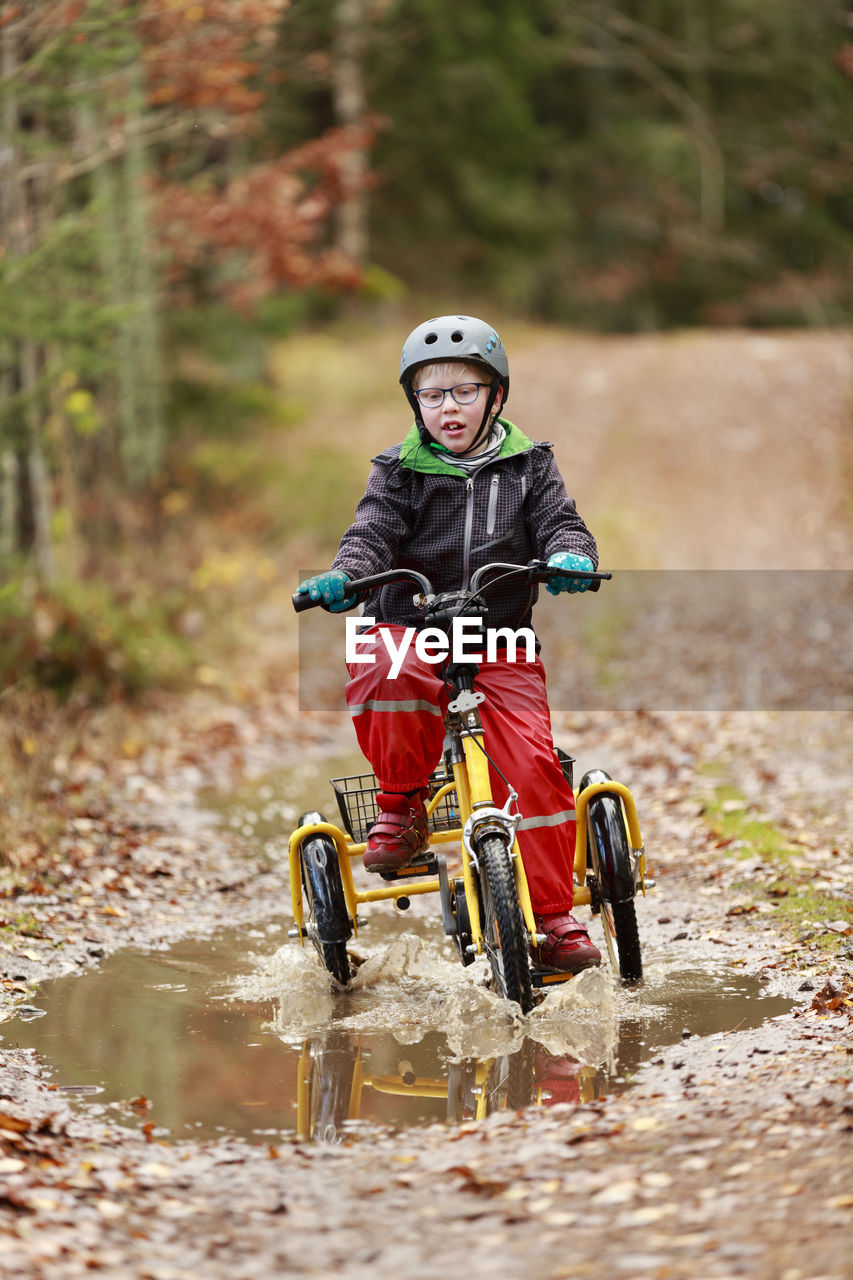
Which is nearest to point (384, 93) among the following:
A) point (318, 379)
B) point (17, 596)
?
point (318, 379)

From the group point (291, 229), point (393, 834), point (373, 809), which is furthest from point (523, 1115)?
point (291, 229)

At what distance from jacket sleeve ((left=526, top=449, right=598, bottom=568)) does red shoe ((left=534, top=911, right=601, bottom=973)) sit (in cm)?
128

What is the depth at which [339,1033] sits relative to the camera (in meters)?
4.81

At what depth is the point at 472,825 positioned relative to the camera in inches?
176

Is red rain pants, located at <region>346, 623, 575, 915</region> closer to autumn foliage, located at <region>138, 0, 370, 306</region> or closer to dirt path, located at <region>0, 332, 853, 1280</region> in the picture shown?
dirt path, located at <region>0, 332, 853, 1280</region>

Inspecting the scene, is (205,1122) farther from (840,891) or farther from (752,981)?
(840,891)

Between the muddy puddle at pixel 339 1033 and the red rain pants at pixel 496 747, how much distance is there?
0.46 m

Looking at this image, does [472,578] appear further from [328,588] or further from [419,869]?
[419,869]

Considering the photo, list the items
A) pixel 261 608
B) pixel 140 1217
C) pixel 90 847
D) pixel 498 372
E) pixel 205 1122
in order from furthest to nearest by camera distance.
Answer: pixel 261 608 < pixel 90 847 < pixel 498 372 < pixel 205 1122 < pixel 140 1217

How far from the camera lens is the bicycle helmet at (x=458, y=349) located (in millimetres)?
4852

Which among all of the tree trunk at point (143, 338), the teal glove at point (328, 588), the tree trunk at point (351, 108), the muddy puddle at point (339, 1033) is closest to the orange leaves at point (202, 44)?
the tree trunk at point (143, 338)

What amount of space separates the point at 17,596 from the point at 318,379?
45.7 ft

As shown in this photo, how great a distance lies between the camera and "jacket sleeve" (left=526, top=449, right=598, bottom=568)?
4785 millimetres

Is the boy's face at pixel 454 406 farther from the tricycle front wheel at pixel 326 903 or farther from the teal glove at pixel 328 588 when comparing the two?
the tricycle front wheel at pixel 326 903
